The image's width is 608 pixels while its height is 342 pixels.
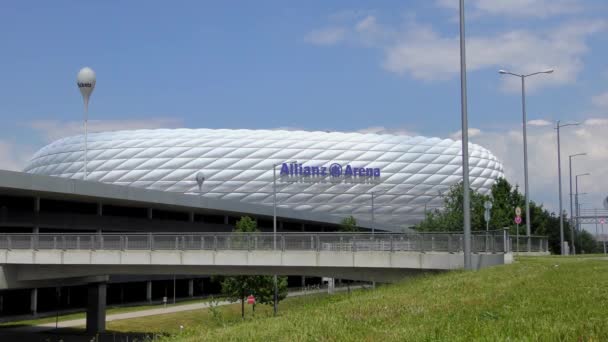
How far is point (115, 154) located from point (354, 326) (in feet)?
333

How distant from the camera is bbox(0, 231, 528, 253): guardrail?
111ft

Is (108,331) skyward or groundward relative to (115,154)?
groundward

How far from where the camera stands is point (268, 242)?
3719 cm

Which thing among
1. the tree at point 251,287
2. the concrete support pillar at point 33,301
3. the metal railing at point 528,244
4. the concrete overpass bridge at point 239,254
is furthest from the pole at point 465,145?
the concrete support pillar at point 33,301

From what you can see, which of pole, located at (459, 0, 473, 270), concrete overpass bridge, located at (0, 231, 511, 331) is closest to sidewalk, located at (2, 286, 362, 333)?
concrete overpass bridge, located at (0, 231, 511, 331)

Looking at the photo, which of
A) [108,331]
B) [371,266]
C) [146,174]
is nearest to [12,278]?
[108,331]

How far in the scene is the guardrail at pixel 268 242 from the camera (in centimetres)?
3388

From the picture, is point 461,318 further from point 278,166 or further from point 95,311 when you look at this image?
point 278,166

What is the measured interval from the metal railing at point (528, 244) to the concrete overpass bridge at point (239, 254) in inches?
313

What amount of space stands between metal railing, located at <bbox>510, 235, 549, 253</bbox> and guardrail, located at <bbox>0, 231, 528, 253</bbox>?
7771 millimetres

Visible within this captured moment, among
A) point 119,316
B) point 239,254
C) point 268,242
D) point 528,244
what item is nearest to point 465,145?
point 268,242

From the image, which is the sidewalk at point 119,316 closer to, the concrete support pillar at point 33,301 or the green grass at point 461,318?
the concrete support pillar at point 33,301

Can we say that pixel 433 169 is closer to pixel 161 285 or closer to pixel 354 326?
pixel 161 285

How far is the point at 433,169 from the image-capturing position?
11438 centimetres
